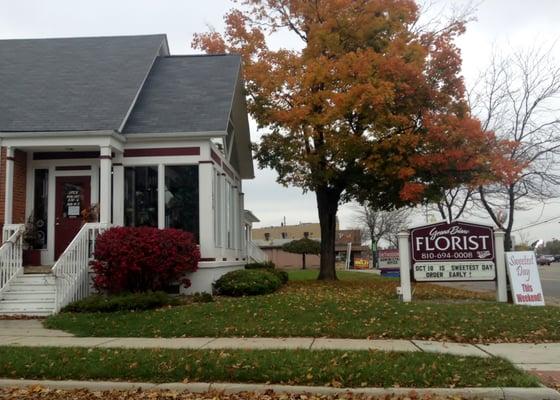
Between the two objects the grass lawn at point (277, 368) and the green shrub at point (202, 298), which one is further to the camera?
the green shrub at point (202, 298)

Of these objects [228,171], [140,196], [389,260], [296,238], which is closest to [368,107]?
[228,171]

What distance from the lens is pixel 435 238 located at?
13266 millimetres

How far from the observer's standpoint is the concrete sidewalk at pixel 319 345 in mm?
8227

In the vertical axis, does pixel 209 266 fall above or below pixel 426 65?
below

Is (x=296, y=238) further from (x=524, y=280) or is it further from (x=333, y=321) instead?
(x=333, y=321)

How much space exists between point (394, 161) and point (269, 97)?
5206 mm

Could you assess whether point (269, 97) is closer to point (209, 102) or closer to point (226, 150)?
point (226, 150)

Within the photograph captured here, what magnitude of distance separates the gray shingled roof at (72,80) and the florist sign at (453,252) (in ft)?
26.8

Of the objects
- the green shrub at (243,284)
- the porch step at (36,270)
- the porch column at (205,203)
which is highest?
the porch column at (205,203)

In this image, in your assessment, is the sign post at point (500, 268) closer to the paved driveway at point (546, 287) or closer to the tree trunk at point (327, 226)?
the paved driveway at point (546, 287)

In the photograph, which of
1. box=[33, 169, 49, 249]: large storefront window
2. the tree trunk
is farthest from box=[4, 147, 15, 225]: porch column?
the tree trunk

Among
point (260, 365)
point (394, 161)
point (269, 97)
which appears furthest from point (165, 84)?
point (260, 365)

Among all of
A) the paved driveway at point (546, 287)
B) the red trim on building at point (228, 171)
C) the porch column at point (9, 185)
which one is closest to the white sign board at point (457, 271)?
the paved driveway at point (546, 287)

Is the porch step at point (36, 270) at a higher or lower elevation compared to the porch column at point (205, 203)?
lower
